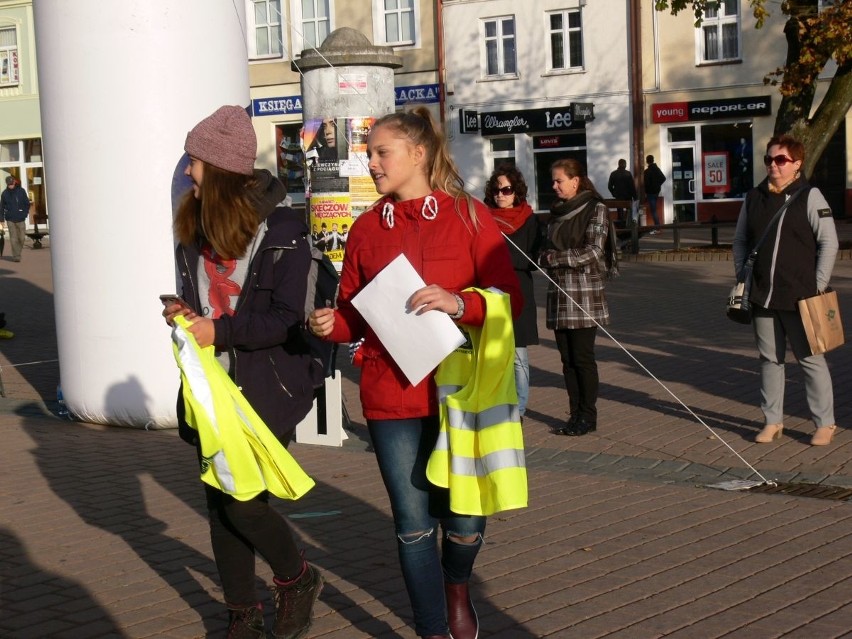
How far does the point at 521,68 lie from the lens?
119 ft

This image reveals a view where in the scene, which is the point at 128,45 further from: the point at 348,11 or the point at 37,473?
the point at 348,11

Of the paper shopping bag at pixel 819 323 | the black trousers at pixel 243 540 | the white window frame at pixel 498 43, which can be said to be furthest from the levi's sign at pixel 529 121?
the black trousers at pixel 243 540

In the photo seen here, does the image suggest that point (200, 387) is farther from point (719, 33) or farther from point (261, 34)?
point (261, 34)

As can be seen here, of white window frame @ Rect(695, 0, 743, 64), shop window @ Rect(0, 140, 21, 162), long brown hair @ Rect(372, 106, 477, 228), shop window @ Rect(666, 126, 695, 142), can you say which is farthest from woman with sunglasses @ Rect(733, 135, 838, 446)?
shop window @ Rect(0, 140, 21, 162)

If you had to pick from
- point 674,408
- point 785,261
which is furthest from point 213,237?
point 674,408

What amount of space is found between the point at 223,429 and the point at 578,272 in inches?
187

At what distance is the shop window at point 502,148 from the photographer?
122ft

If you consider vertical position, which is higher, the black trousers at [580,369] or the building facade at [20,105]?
the building facade at [20,105]

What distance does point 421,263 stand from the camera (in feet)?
13.5

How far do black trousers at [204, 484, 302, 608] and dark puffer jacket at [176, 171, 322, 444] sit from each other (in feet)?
0.83

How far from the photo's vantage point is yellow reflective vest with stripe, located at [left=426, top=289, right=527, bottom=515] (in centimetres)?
399

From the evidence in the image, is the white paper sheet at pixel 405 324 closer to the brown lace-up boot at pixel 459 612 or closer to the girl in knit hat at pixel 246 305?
→ the girl in knit hat at pixel 246 305

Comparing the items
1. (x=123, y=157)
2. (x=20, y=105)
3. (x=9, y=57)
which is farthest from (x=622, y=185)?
(x=9, y=57)

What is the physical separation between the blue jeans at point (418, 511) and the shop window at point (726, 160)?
30.9 meters
